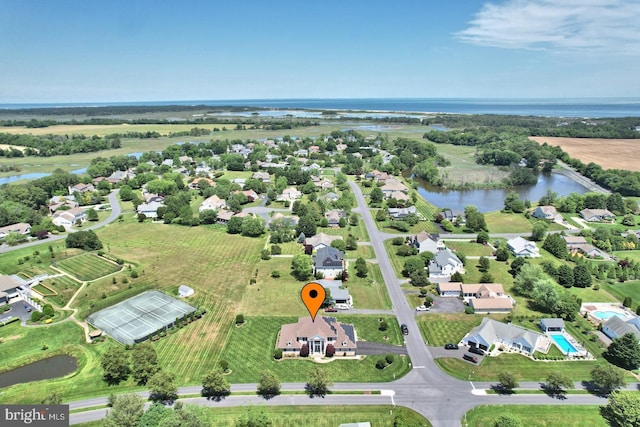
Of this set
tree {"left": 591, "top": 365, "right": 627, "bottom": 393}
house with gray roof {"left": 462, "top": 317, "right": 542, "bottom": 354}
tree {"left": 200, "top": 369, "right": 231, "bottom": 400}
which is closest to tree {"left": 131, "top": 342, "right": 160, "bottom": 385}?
tree {"left": 200, "top": 369, "right": 231, "bottom": 400}

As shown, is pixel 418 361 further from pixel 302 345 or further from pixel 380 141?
pixel 380 141

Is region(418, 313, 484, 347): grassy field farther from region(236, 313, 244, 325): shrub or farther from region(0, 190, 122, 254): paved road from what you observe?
region(0, 190, 122, 254): paved road

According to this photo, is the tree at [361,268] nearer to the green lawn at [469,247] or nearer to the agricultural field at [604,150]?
the green lawn at [469,247]

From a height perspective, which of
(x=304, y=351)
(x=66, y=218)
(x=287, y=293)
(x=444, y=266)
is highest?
(x=444, y=266)

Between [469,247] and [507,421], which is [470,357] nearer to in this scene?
[507,421]

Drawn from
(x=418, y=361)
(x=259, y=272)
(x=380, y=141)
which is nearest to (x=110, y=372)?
(x=259, y=272)

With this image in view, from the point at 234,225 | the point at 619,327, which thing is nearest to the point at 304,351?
the point at 619,327
